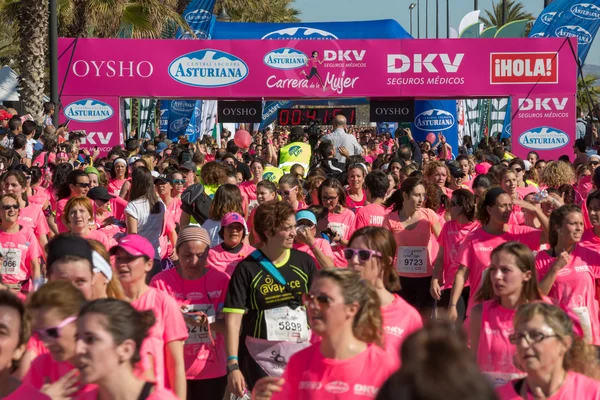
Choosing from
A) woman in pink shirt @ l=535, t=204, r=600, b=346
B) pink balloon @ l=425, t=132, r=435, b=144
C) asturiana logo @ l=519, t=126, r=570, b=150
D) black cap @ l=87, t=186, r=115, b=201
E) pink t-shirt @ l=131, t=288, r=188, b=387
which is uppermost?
pink balloon @ l=425, t=132, r=435, b=144

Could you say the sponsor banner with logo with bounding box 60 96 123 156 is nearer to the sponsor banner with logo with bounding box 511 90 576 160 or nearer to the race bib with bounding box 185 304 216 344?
the sponsor banner with logo with bounding box 511 90 576 160

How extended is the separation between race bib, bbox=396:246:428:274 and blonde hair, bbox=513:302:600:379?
16.0ft

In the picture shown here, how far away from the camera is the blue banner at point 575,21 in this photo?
24.5 m

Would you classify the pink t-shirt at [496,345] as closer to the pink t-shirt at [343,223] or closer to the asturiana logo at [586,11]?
the pink t-shirt at [343,223]

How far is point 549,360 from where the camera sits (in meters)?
3.91

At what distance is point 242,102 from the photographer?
858 inches

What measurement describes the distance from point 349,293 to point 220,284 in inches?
95.8

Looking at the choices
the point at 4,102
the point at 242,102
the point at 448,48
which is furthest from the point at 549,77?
the point at 4,102

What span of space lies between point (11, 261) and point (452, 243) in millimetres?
3602

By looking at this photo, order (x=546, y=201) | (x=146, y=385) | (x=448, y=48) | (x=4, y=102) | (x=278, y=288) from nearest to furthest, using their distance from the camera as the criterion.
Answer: (x=146, y=385), (x=278, y=288), (x=546, y=201), (x=448, y=48), (x=4, y=102)

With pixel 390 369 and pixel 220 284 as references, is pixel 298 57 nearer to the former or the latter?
pixel 220 284

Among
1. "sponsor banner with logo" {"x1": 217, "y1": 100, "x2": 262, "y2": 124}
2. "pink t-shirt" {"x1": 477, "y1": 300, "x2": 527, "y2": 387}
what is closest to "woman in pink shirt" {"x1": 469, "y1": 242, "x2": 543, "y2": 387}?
"pink t-shirt" {"x1": 477, "y1": 300, "x2": 527, "y2": 387}

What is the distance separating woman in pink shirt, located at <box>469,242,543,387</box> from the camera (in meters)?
5.04

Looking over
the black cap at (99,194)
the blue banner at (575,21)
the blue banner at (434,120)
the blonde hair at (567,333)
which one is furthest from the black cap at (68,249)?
the blue banner at (434,120)
